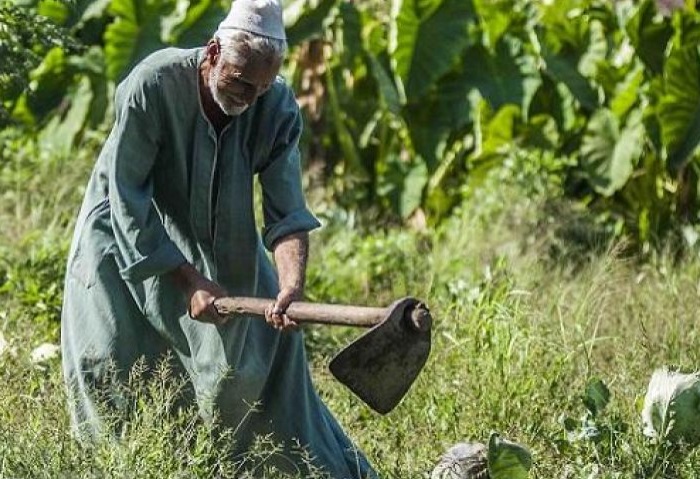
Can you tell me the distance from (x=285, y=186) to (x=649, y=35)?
432 cm

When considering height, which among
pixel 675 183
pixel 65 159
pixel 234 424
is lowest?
pixel 675 183

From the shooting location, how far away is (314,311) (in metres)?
5.17

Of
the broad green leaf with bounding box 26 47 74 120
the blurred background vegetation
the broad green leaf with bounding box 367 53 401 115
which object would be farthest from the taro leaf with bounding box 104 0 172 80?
the broad green leaf with bounding box 367 53 401 115

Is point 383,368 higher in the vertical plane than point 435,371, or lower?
higher

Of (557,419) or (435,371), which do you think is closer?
(557,419)

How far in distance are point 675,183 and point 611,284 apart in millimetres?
1898

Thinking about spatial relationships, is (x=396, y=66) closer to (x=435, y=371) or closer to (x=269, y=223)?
(x=435, y=371)

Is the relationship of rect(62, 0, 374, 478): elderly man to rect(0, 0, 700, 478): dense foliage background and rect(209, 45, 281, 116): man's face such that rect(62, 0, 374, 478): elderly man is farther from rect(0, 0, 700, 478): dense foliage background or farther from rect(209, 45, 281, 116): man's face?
rect(0, 0, 700, 478): dense foliage background

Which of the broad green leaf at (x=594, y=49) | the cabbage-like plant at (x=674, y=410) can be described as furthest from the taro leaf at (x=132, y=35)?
the cabbage-like plant at (x=674, y=410)

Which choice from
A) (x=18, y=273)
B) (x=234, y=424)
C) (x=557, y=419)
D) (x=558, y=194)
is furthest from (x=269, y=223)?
(x=558, y=194)

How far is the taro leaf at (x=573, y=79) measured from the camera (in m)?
9.98

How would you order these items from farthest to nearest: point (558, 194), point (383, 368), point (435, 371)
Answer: point (558, 194) → point (435, 371) → point (383, 368)

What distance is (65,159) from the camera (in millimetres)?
9938

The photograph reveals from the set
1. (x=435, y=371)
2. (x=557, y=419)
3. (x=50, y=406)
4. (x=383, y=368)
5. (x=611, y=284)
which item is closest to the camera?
(x=383, y=368)
